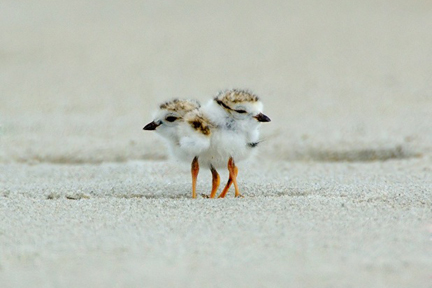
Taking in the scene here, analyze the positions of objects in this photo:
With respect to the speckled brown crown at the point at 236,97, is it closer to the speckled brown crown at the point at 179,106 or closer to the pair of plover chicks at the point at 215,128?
the pair of plover chicks at the point at 215,128

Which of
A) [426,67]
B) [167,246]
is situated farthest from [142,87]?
[167,246]

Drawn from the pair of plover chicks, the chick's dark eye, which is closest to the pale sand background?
the pair of plover chicks

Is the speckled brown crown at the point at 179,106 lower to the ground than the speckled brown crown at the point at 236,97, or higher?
lower

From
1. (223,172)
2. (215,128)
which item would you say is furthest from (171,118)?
(223,172)

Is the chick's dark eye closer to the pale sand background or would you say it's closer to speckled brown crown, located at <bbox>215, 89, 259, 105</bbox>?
speckled brown crown, located at <bbox>215, 89, 259, 105</bbox>


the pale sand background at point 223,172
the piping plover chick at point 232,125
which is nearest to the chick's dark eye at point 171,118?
the piping plover chick at point 232,125

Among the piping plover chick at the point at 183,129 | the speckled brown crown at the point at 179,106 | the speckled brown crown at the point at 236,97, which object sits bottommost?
the piping plover chick at the point at 183,129

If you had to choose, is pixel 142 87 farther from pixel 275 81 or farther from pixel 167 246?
pixel 167 246

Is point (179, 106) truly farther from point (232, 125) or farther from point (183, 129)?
point (232, 125)
